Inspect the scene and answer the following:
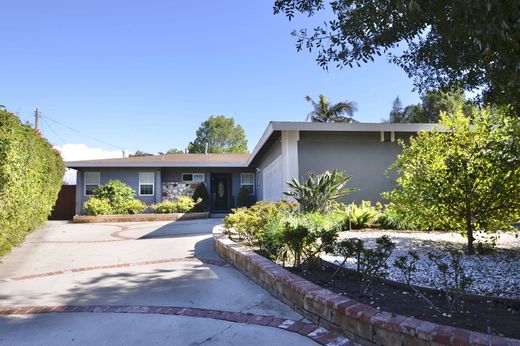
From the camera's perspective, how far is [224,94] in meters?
27.5

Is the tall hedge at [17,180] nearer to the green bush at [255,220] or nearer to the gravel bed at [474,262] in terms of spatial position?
the green bush at [255,220]

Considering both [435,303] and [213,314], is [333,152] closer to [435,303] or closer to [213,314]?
[435,303]

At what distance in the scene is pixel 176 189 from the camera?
21.8 m

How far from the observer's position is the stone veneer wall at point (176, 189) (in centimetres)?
2166

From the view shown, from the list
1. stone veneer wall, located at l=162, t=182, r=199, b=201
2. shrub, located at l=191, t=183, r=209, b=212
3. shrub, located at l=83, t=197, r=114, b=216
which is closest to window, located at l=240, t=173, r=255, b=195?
shrub, located at l=191, t=183, r=209, b=212

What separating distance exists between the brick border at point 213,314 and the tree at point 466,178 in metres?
3.54

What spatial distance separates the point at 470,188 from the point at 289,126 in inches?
260

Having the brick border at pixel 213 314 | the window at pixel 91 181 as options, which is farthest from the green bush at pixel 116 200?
the brick border at pixel 213 314

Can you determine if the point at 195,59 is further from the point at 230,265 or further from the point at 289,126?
the point at 230,265

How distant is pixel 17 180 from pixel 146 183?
14.7m

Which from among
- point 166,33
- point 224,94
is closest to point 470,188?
point 166,33

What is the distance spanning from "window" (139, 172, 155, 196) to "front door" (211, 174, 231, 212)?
11.2ft

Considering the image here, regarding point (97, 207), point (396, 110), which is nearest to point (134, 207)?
point (97, 207)

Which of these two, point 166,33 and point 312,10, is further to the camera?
point 166,33
